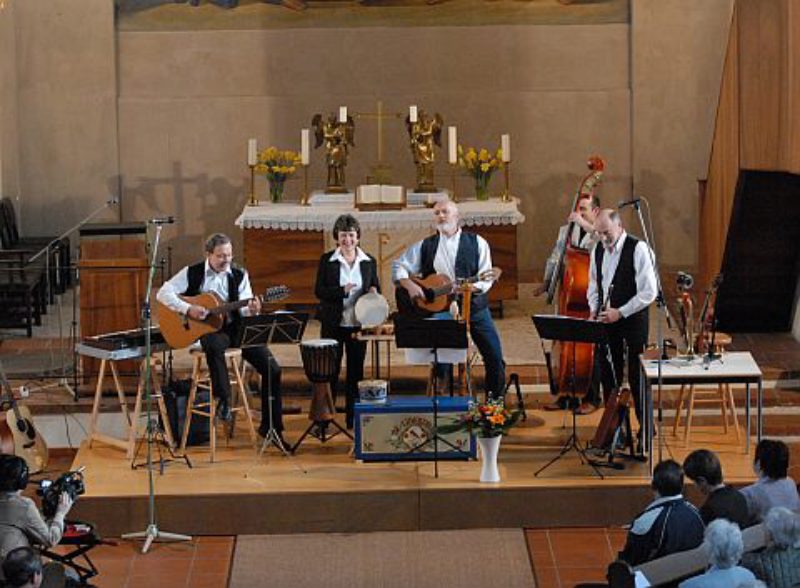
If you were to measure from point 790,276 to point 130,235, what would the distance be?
239 inches

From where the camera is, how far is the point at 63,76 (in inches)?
693

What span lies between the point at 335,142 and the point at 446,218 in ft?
12.4

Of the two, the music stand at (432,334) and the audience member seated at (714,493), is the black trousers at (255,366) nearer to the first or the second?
the music stand at (432,334)

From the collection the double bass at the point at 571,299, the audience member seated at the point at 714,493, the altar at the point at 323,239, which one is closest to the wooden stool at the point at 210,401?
the double bass at the point at 571,299

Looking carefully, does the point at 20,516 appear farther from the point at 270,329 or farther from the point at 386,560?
the point at 270,329

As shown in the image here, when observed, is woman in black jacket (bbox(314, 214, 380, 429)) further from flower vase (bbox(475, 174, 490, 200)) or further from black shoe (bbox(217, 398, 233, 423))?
flower vase (bbox(475, 174, 490, 200))

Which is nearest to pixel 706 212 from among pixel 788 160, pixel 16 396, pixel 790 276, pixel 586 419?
pixel 790 276

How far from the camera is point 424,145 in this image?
1550 centimetres

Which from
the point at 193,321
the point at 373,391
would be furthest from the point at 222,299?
the point at 373,391

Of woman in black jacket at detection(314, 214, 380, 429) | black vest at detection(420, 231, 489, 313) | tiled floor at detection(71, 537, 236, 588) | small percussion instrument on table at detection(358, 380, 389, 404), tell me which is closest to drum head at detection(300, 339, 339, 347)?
woman in black jacket at detection(314, 214, 380, 429)

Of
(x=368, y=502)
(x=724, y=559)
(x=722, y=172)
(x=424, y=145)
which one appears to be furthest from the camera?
(x=424, y=145)

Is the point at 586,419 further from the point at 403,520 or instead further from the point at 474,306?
the point at 403,520

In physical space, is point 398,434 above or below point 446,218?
below

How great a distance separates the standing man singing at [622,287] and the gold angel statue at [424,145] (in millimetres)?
4178
